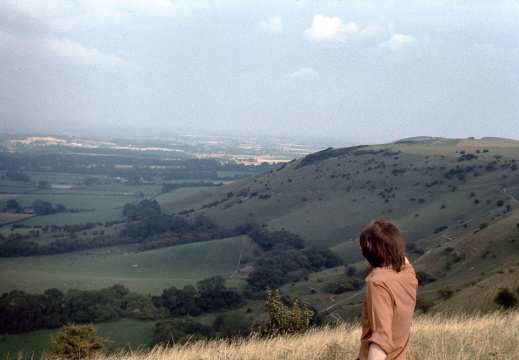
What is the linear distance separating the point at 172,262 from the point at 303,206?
1199 inches

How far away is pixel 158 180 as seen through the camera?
146m

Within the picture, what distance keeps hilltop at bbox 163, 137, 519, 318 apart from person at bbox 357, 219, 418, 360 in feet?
67.3

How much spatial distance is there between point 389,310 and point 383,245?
0.50 m

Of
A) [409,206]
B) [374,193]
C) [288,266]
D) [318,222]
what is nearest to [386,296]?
[288,266]

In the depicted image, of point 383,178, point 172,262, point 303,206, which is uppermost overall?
point 383,178

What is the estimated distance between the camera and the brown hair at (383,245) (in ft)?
10.6

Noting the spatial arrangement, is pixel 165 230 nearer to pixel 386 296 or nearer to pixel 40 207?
pixel 40 207

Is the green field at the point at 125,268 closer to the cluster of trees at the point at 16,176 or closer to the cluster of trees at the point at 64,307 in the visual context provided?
the cluster of trees at the point at 64,307

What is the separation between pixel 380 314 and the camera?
2973 millimetres

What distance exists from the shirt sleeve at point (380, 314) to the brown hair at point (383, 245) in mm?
285

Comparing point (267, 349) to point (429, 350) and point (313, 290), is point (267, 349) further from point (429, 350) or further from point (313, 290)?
point (313, 290)

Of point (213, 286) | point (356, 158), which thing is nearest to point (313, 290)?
point (213, 286)

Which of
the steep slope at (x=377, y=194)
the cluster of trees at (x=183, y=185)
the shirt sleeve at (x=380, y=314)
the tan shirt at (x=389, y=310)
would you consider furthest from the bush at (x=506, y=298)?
the cluster of trees at (x=183, y=185)

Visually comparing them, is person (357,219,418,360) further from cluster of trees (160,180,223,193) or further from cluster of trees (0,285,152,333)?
cluster of trees (160,180,223,193)
